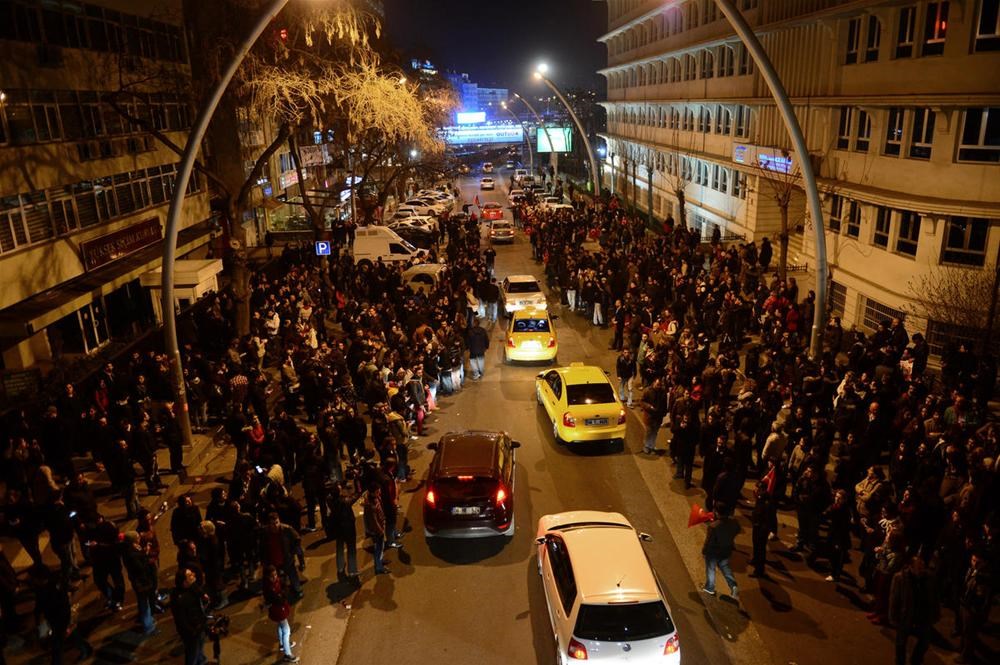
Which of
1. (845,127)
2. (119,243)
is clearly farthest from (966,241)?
(119,243)

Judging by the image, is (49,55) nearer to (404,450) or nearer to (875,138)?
(404,450)

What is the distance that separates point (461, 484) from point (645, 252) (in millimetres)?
17519

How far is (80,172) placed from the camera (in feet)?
65.3

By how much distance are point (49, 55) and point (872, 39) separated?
22349mm

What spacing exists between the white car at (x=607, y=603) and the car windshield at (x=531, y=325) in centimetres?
1095

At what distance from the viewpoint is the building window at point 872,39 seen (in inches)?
776

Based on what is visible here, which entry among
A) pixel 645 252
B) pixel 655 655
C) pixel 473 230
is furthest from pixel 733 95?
pixel 655 655

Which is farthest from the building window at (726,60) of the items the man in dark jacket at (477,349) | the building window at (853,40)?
the man in dark jacket at (477,349)

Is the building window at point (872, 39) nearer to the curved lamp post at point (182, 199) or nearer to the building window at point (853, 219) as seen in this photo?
the building window at point (853, 219)

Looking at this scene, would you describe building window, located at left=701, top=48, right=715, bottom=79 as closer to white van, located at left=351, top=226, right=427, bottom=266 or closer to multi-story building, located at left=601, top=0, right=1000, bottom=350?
multi-story building, located at left=601, top=0, right=1000, bottom=350

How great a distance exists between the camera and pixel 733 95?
3192 centimetres

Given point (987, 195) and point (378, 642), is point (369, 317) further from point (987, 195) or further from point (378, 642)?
point (987, 195)

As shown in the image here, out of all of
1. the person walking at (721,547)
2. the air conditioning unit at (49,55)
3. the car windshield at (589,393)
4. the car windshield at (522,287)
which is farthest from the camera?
the car windshield at (522,287)

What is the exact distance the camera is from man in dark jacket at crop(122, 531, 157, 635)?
8961mm
